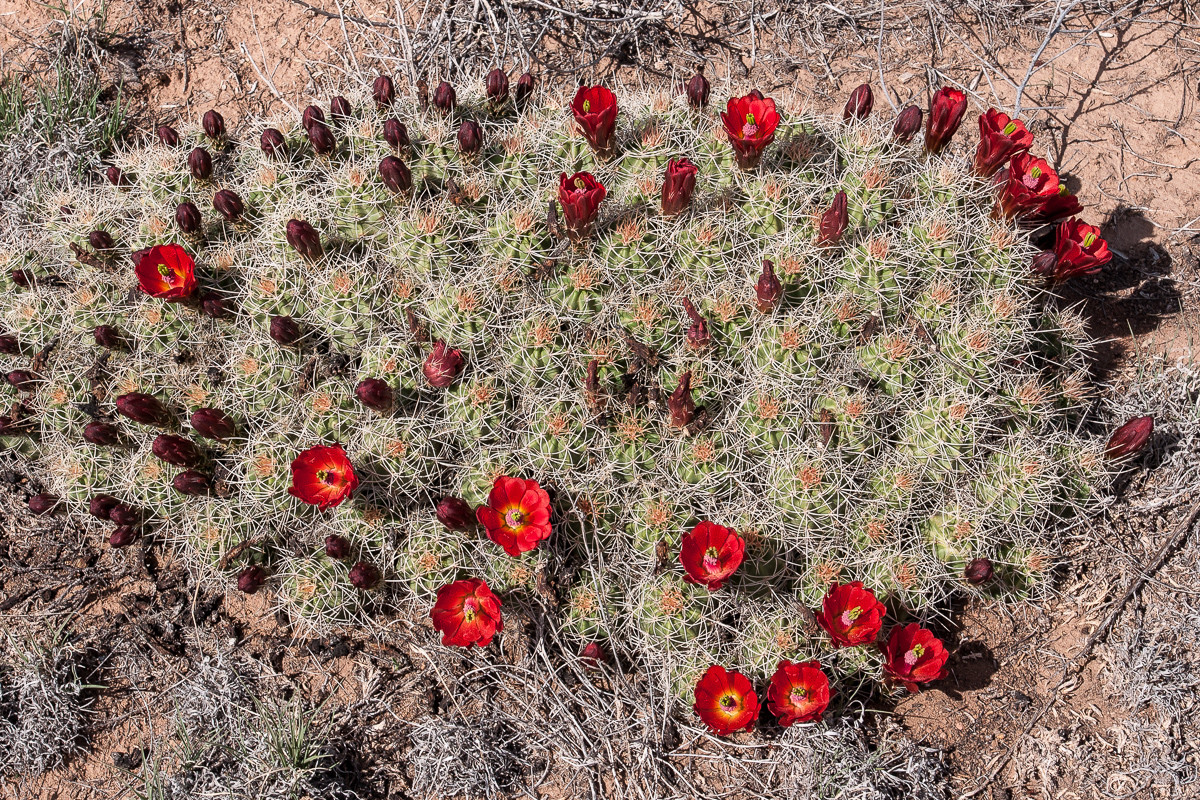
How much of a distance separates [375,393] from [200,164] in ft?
6.39

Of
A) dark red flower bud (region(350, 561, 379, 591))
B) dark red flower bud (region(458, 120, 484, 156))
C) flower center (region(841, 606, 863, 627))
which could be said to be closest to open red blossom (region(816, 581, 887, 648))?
flower center (region(841, 606, 863, 627))

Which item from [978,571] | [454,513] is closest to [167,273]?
[454,513]

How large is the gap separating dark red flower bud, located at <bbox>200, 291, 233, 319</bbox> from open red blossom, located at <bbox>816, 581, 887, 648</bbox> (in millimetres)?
3243

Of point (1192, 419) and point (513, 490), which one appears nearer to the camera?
point (513, 490)

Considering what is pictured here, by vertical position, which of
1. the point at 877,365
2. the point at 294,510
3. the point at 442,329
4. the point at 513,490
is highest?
the point at 877,365

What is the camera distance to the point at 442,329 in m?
3.93

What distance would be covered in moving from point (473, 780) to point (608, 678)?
789mm

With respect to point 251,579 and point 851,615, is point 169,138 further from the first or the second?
point 851,615

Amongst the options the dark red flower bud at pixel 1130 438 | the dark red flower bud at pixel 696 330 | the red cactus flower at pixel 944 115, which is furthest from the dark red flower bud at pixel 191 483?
the dark red flower bud at pixel 1130 438

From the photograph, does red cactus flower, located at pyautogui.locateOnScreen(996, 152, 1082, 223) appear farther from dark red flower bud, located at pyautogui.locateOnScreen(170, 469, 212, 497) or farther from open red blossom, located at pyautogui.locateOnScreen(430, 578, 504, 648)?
dark red flower bud, located at pyautogui.locateOnScreen(170, 469, 212, 497)

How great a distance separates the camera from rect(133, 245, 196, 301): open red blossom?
3.84m

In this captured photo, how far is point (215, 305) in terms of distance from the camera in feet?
13.0

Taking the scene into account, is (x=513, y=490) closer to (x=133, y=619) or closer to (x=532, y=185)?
(x=532, y=185)

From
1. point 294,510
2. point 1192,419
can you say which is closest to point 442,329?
point 294,510
